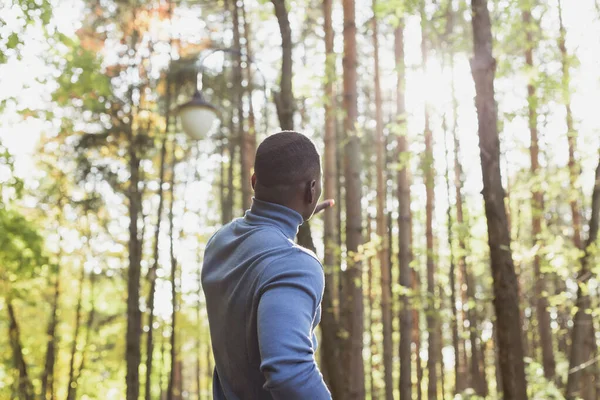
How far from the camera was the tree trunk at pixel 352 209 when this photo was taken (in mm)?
10508

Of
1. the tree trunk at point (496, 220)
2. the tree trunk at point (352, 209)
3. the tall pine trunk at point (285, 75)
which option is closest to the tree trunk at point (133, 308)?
the tree trunk at point (352, 209)

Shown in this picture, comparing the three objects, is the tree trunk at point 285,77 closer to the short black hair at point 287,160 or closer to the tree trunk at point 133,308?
the short black hair at point 287,160

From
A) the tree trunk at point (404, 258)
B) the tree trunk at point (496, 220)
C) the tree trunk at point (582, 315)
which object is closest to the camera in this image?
the tree trunk at point (496, 220)

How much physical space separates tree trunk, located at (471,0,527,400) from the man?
4.13 meters

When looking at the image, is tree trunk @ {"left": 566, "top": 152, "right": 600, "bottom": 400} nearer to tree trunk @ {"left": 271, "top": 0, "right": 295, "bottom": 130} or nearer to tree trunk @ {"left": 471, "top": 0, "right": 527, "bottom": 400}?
tree trunk @ {"left": 471, "top": 0, "right": 527, "bottom": 400}

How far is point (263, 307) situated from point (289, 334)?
0.08 m

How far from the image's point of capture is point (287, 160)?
1.72 metres

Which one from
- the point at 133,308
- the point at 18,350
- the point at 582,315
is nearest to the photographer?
the point at 582,315

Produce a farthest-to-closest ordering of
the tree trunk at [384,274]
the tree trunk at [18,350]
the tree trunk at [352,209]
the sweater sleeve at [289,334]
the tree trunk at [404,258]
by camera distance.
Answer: the tree trunk at [384,274] → the tree trunk at [404,258] → the tree trunk at [18,350] → the tree trunk at [352,209] → the sweater sleeve at [289,334]

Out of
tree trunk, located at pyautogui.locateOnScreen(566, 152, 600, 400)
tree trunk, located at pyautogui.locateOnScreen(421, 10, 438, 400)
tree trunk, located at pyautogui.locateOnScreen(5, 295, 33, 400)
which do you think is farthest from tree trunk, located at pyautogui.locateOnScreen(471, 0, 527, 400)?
tree trunk, located at pyautogui.locateOnScreen(5, 295, 33, 400)

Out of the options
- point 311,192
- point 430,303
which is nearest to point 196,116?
point 311,192

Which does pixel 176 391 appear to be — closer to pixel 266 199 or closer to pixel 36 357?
pixel 36 357

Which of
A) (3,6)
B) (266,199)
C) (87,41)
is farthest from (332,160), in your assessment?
(266,199)

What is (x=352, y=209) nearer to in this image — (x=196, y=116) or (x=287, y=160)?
(x=196, y=116)
